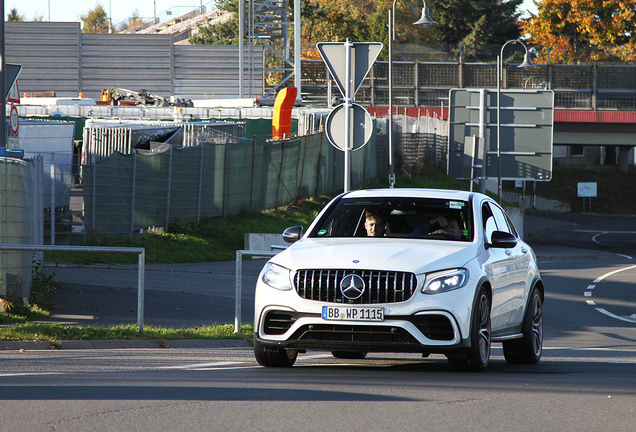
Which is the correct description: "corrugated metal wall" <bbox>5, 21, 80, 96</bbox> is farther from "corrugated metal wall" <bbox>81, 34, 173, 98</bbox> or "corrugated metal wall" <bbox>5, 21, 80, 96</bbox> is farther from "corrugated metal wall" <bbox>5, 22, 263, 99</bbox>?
"corrugated metal wall" <bbox>81, 34, 173, 98</bbox>

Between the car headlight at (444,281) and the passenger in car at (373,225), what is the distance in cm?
120

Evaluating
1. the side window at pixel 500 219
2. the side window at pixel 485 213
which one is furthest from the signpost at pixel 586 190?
the side window at pixel 485 213

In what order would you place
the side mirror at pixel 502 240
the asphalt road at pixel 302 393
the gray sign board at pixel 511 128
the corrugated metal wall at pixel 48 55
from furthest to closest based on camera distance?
1. the corrugated metal wall at pixel 48 55
2. the gray sign board at pixel 511 128
3. the side mirror at pixel 502 240
4. the asphalt road at pixel 302 393

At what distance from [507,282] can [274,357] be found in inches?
89.6

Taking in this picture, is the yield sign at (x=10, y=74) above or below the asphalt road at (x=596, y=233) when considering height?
above

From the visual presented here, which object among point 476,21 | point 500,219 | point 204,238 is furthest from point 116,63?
point 500,219

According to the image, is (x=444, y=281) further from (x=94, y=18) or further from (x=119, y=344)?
(x=94, y=18)

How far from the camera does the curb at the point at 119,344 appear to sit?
10.1 metres

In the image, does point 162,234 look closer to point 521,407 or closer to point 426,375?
point 426,375

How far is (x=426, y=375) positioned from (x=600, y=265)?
80.7 feet

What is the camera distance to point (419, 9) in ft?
291

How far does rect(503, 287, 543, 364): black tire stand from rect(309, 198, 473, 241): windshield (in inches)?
57.3

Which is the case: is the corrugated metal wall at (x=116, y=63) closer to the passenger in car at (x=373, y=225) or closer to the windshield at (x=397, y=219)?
the windshield at (x=397, y=219)

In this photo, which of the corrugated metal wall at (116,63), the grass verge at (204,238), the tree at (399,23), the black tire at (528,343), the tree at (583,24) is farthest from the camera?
the tree at (399,23)
